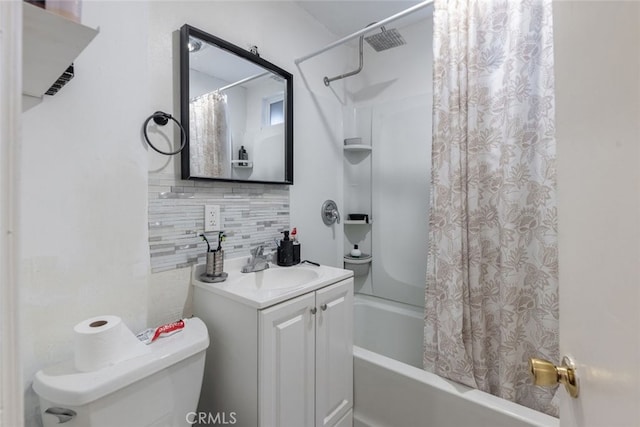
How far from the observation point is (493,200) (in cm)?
131

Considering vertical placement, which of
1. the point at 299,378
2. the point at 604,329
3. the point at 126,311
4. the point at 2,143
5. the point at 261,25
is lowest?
the point at 299,378

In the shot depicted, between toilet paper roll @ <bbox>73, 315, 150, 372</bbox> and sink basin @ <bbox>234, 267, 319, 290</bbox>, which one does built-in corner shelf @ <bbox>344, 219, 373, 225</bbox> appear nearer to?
sink basin @ <bbox>234, 267, 319, 290</bbox>

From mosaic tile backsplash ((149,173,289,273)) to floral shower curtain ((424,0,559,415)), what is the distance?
2.89 feet

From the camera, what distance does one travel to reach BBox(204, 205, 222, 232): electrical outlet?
130 centimetres

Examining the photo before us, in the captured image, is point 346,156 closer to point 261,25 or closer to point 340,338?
point 261,25

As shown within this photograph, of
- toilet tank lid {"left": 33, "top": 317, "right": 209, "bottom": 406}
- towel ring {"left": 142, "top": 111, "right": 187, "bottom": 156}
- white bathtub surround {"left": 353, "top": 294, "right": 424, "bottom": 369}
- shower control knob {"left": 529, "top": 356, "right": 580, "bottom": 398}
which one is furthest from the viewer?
white bathtub surround {"left": 353, "top": 294, "right": 424, "bottom": 369}

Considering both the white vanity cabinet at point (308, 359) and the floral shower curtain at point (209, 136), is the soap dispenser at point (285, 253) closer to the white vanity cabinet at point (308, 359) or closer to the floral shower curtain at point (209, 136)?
the white vanity cabinet at point (308, 359)

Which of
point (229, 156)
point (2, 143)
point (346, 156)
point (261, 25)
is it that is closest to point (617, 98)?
point (2, 143)

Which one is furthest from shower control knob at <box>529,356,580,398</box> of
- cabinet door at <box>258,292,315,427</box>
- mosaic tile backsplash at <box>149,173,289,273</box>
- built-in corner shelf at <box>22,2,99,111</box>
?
mosaic tile backsplash at <box>149,173,289,273</box>

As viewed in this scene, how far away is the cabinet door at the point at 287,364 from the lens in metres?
0.99

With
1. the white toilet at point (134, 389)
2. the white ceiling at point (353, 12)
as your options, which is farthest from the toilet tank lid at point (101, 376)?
the white ceiling at point (353, 12)

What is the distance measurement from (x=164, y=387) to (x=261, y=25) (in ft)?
5.62

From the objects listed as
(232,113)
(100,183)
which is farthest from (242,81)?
(100,183)

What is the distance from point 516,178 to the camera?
49.3 inches
